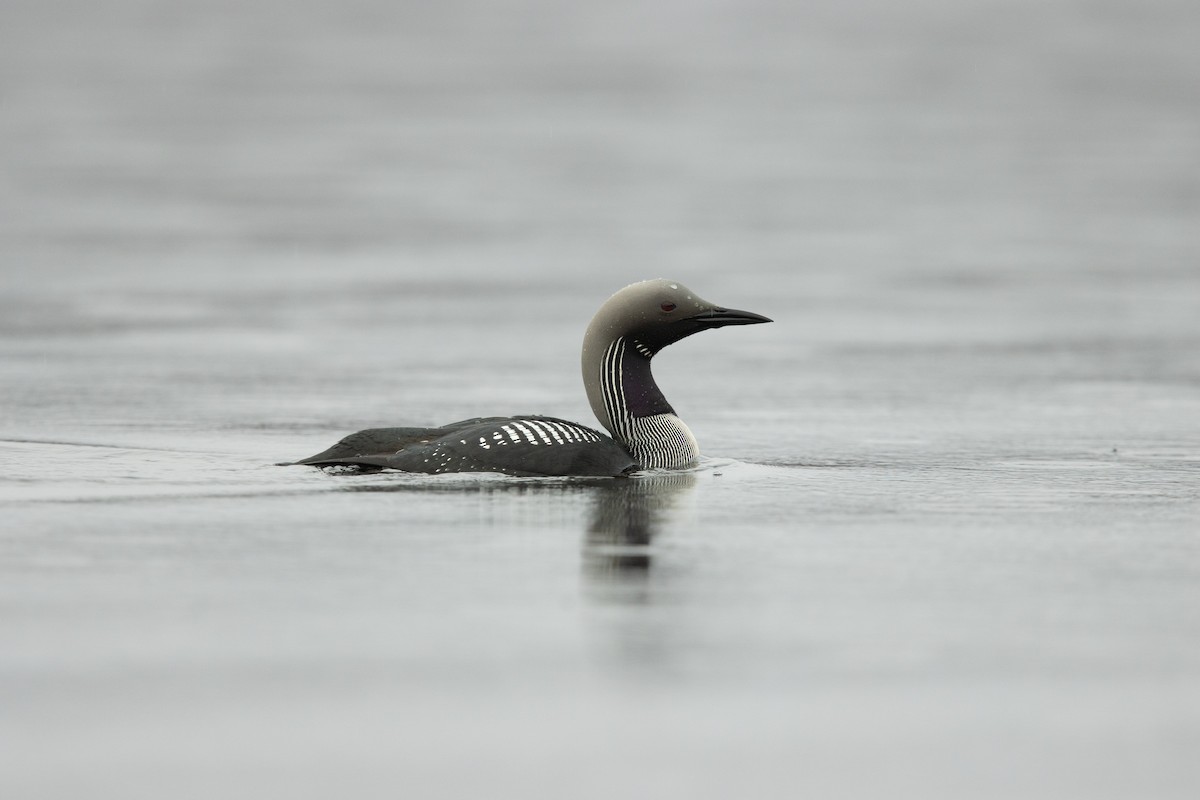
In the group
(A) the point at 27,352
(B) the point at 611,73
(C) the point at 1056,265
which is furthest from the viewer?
(B) the point at 611,73

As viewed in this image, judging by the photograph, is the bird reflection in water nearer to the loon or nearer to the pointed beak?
the loon

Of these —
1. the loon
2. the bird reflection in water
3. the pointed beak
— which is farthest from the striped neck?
the pointed beak

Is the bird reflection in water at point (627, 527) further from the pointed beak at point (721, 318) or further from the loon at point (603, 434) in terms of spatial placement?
the pointed beak at point (721, 318)

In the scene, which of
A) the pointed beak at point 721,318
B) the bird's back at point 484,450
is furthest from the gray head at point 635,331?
the bird's back at point 484,450

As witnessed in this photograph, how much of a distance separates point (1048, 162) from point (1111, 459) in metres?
20.5

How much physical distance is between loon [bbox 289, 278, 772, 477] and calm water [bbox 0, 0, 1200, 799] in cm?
12

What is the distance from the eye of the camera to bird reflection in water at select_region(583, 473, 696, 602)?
Result: 20.9 ft

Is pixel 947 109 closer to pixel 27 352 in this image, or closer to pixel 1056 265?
pixel 1056 265

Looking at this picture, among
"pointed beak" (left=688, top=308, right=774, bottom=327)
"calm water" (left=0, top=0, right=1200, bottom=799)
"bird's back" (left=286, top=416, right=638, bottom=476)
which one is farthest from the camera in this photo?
"pointed beak" (left=688, top=308, right=774, bottom=327)

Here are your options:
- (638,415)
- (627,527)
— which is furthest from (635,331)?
(627,527)

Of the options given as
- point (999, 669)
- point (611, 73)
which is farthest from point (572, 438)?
point (611, 73)

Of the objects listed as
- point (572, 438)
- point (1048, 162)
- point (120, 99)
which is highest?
point (120, 99)

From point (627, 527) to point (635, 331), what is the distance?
178 cm

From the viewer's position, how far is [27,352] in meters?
13.3
